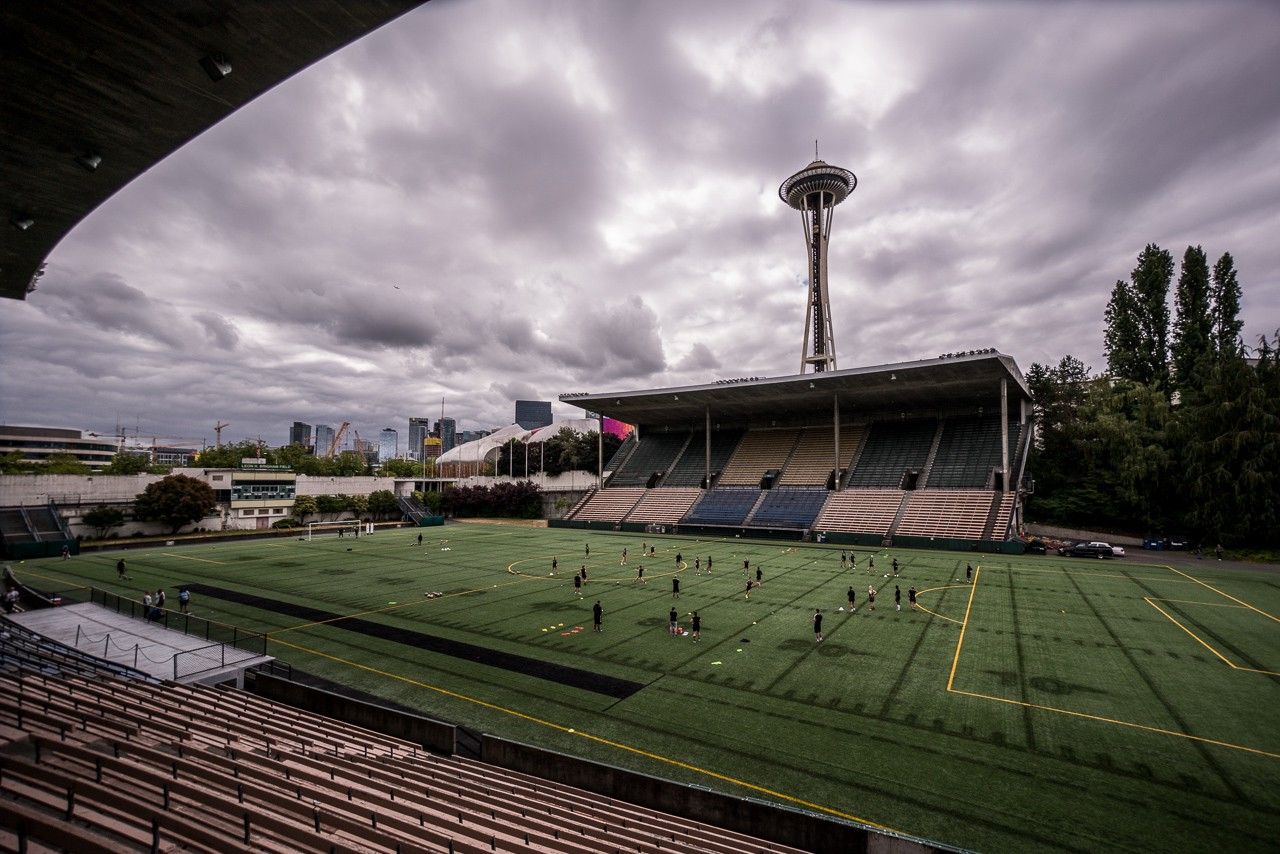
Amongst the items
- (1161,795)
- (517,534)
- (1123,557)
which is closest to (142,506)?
(517,534)

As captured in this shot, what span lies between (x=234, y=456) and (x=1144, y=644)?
10875cm

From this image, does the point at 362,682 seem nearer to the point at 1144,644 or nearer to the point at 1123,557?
the point at 1144,644

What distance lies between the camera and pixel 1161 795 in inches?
419

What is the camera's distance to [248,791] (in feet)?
21.2

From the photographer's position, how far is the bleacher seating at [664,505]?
194ft

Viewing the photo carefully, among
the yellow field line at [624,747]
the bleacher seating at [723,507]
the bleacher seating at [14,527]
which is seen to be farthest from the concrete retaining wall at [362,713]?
the bleacher seating at [14,527]

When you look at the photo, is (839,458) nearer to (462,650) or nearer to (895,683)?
(895,683)

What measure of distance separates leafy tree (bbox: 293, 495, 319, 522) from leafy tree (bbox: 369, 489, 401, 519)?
654 cm

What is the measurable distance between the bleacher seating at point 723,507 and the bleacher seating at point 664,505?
1.24 meters

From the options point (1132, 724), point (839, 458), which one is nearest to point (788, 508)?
point (839, 458)

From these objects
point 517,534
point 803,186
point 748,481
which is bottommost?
point 517,534

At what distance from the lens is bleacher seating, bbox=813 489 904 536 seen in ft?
160

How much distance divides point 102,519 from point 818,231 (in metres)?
81.6

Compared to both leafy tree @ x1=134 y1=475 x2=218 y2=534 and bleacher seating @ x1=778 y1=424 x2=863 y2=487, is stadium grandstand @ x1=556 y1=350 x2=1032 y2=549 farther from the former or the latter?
leafy tree @ x1=134 y1=475 x2=218 y2=534
